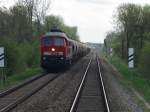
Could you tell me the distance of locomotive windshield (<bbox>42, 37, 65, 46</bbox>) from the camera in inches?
1553

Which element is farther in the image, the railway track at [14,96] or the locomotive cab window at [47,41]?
the locomotive cab window at [47,41]

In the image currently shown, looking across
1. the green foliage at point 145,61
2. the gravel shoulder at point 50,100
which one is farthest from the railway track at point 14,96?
→ the green foliage at point 145,61

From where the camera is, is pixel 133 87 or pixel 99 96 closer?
pixel 99 96

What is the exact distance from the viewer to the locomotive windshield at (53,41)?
39438 mm

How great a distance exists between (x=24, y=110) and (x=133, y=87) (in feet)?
40.7

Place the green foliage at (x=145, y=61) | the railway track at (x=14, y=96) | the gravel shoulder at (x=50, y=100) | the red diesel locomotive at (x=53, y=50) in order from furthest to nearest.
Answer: the red diesel locomotive at (x=53, y=50) → the green foliage at (x=145, y=61) → the railway track at (x=14, y=96) → the gravel shoulder at (x=50, y=100)

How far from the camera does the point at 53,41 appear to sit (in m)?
39.6

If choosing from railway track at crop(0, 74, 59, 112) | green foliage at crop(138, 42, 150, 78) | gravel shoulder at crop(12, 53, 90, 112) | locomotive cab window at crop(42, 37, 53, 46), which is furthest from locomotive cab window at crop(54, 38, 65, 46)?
gravel shoulder at crop(12, 53, 90, 112)

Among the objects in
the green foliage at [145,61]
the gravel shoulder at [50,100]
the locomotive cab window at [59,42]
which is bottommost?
the gravel shoulder at [50,100]

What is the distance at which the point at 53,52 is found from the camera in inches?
1547

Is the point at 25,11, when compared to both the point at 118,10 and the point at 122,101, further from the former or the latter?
the point at 122,101

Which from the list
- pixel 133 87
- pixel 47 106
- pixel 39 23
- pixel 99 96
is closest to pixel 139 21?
pixel 39 23

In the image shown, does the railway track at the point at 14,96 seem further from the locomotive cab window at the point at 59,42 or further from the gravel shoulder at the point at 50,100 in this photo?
the locomotive cab window at the point at 59,42

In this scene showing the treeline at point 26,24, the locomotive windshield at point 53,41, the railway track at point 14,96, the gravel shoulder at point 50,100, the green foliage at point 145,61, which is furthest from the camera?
the treeline at point 26,24
